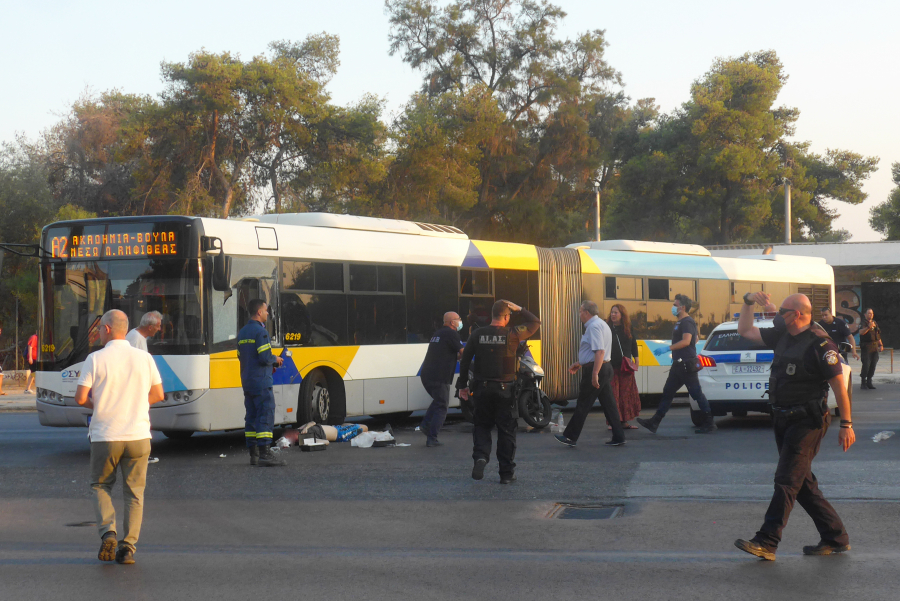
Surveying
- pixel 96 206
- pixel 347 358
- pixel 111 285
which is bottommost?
pixel 347 358

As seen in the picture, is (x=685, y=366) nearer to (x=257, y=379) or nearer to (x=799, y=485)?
(x=257, y=379)

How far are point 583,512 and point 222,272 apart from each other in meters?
5.80

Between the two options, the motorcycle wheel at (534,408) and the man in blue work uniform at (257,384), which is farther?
the motorcycle wheel at (534,408)

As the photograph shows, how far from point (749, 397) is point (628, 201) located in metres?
39.8

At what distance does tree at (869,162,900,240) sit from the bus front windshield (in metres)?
57.2

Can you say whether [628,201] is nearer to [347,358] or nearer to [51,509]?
[347,358]

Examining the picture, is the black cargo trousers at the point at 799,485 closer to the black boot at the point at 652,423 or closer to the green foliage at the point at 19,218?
the black boot at the point at 652,423

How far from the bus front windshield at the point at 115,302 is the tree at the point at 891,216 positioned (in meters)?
57.2

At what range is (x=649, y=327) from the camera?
18.7m

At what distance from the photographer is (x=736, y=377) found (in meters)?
14.4

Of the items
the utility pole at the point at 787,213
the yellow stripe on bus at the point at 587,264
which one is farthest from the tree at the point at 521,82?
the yellow stripe on bus at the point at 587,264

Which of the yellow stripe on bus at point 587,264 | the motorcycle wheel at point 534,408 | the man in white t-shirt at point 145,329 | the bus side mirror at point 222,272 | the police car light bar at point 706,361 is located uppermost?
the yellow stripe on bus at point 587,264

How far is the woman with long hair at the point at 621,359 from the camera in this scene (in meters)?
13.9

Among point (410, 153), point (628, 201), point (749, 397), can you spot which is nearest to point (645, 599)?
point (749, 397)
